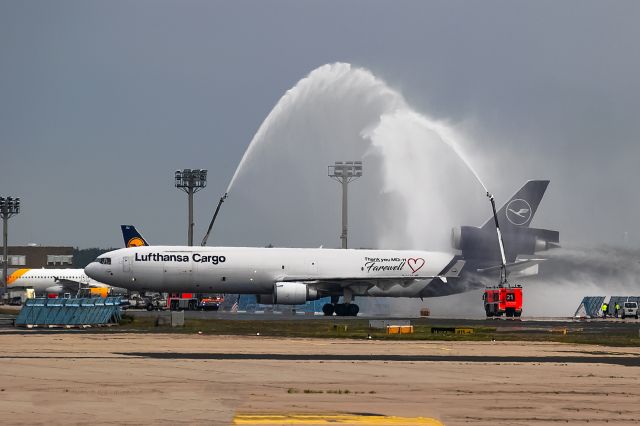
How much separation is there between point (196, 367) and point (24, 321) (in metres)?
27.8

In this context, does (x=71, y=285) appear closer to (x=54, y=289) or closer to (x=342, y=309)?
(x=54, y=289)

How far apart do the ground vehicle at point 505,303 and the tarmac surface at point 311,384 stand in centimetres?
3770

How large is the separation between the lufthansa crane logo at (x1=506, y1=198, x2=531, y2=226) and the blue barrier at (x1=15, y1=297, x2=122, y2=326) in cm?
4146

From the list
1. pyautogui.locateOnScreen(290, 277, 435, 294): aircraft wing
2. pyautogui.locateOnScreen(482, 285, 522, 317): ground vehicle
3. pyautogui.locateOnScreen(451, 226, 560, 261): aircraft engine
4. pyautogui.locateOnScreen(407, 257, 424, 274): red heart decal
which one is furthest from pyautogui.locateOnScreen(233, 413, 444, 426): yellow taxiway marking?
pyautogui.locateOnScreen(451, 226, 560, 261): aircraft engine

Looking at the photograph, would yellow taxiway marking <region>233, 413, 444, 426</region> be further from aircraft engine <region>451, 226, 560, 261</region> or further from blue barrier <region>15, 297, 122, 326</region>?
aircraft engine <region>451, 226, 560, 261</region>

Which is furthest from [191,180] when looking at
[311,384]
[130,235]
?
[311,384]

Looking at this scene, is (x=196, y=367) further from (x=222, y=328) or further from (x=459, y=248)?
(x=459, y=248)

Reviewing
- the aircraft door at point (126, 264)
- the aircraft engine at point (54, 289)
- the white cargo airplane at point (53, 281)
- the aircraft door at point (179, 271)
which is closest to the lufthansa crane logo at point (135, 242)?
the aircraft door at point (126, 264)

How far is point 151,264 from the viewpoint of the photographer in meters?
81.5

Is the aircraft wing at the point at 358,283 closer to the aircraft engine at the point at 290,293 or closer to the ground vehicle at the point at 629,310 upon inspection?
the aircraft engine at the point at 290,293

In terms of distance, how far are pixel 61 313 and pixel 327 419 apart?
1506 inches

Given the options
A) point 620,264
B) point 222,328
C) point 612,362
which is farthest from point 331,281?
point 612,362

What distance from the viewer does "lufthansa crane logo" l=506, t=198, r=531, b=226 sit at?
8912 cm

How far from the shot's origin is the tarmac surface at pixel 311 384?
1898 cm
